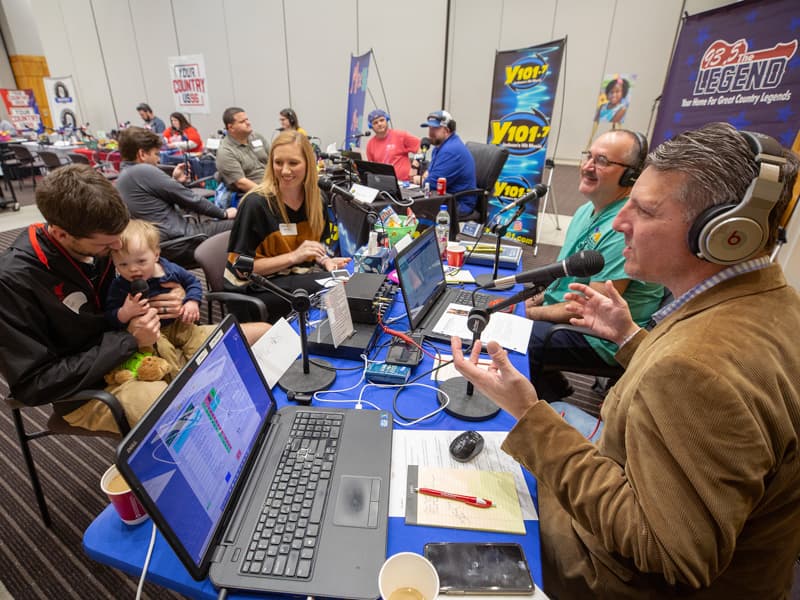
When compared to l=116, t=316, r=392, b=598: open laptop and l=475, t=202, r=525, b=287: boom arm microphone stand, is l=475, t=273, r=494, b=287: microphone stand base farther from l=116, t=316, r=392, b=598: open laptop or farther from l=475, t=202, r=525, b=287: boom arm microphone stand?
l=116, t=316, r=392, b=598: open laptop

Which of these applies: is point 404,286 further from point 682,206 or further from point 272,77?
point 272,77

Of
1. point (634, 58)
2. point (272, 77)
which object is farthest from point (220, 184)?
point (634, 58)

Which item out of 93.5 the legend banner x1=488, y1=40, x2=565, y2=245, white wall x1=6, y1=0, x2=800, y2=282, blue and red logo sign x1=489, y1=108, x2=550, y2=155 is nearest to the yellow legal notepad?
93.5 the legend banner x1=488, y1=40, x2=565, y2=245

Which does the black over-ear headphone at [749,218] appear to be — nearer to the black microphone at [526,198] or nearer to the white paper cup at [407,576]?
the white paper cup at [407,576]

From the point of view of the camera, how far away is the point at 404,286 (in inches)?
57.7

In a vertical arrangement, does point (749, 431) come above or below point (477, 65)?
below

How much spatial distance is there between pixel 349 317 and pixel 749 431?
112 cm

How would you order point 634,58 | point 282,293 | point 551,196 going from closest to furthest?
point 282,293 → point 551,196 → point 634,58

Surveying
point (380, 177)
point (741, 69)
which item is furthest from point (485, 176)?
point (741, 69)

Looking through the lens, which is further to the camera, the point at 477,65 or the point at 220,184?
the point at 477,65

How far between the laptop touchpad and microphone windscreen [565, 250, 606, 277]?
0.81 m

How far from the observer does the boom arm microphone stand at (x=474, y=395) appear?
3.78ft

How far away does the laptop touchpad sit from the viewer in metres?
0.83

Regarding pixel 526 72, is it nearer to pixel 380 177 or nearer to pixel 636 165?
pixel 380 177
